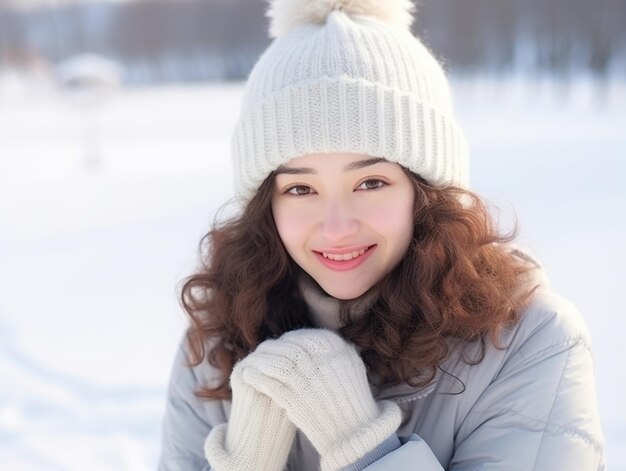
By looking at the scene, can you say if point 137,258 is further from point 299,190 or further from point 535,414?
point 535,414

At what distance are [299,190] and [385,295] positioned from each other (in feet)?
1.07

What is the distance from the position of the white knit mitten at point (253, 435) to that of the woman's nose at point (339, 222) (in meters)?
0.37

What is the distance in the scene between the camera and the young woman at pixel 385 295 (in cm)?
137

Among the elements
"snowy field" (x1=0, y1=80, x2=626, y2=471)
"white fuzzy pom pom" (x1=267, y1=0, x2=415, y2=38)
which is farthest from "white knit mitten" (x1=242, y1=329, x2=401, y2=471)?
"white fuzzy pom pom" (x1=267, y1=0, x2=415, y2=38)

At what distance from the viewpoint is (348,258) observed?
4.94ft

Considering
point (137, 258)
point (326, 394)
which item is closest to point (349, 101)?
point (326, 394)

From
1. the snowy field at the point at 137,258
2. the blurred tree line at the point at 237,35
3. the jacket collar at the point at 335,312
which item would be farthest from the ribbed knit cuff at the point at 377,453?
the blurred tree line at the point at 237,35

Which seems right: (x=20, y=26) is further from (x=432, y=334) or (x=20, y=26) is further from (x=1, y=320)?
(x=432, y=334)

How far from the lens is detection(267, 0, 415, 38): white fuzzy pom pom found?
5.49 feet

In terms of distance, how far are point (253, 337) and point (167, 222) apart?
15.9 ft

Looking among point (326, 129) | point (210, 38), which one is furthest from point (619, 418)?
point (210, 38)

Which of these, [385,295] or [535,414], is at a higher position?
[385,295]

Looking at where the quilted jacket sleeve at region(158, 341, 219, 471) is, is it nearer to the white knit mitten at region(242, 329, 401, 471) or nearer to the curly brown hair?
the curly brown hair

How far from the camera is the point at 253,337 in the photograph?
174 cm
